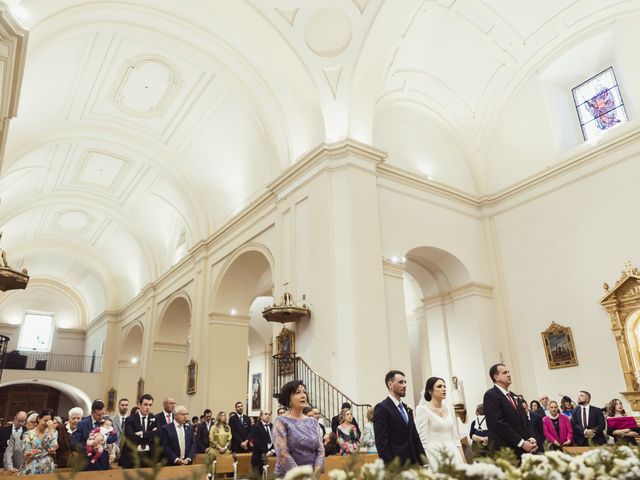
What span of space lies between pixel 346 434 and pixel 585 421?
345cm

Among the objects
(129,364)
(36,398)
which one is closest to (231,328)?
(129,364)

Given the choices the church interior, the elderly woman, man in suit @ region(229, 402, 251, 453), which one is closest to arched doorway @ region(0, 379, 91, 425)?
the church interior

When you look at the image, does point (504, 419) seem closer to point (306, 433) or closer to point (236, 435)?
point (306, 433)

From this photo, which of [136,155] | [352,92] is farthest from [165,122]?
[352,92]

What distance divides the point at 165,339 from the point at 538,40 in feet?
48.0

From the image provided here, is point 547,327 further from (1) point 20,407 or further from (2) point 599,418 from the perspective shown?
(1) point 20,407

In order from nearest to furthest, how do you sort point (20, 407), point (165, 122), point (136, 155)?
1. point (165, 122)
2. point (136, 155)
3. point (20, 407)

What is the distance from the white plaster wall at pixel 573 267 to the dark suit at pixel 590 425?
2884 millimetres

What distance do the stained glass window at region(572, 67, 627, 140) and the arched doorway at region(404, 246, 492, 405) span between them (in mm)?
4299

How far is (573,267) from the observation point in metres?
11.4

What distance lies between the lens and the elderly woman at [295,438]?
12.6 feet

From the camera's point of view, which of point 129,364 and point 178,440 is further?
point 129,364

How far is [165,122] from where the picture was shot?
15.0 meters

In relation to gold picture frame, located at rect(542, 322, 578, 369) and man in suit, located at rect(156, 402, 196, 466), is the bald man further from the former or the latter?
gold picture frame, located at rect(542, 322, 578, 369)
